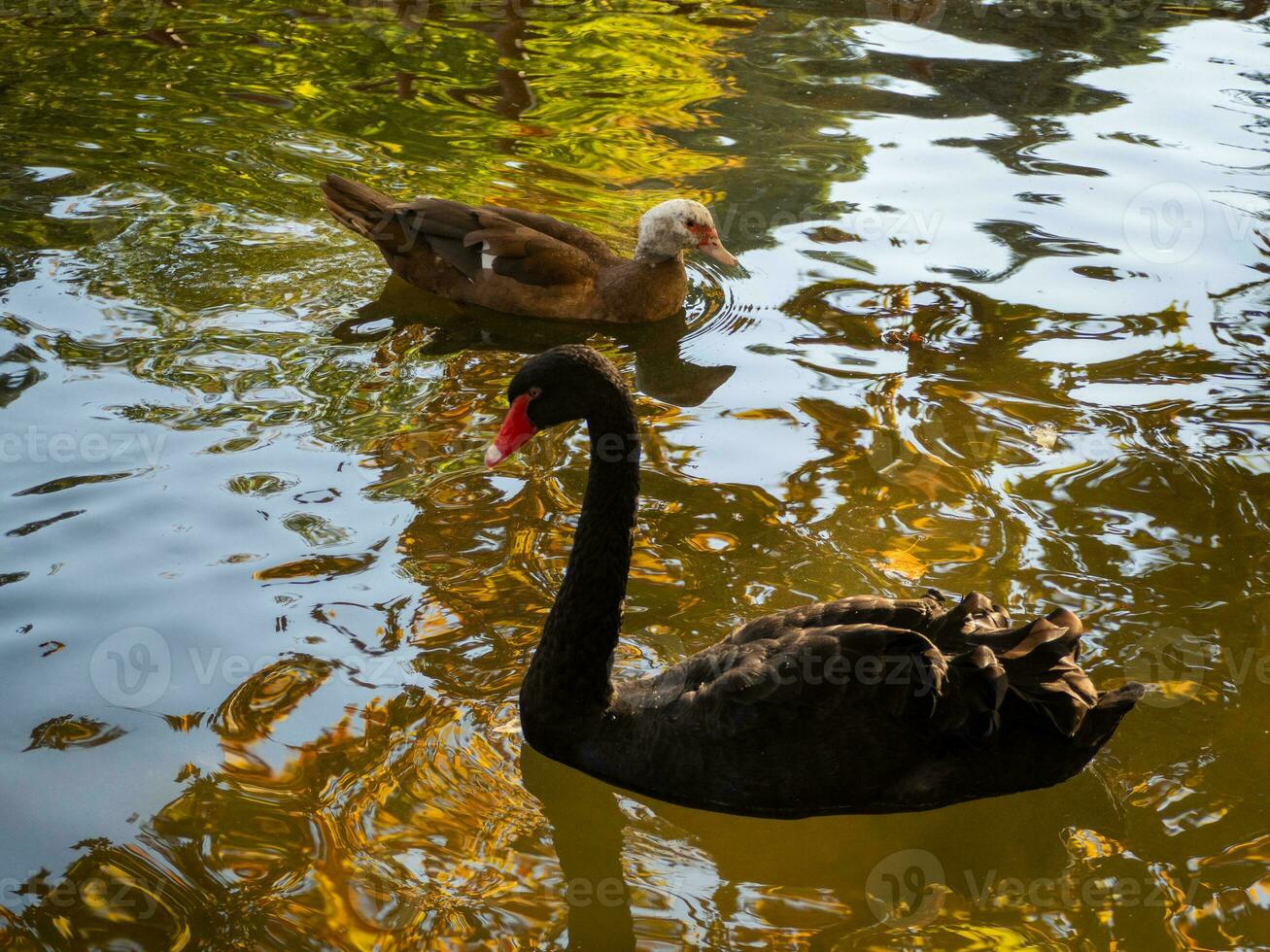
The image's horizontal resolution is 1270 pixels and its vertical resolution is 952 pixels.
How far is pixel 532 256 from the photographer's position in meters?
6.81

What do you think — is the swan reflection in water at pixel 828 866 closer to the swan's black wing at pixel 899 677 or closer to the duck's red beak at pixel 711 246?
the swan's black wing at pixel 899 677

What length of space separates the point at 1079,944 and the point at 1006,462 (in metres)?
2.56

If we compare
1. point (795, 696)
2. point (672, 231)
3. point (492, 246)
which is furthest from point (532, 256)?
point (795, 696)

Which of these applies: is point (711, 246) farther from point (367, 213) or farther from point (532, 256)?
point (367, 213)

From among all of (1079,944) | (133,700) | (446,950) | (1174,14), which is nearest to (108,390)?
(133,700)

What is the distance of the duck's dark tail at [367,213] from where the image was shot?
7.04m

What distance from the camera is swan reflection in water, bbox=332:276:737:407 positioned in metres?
6.52

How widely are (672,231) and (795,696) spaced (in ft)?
12.6

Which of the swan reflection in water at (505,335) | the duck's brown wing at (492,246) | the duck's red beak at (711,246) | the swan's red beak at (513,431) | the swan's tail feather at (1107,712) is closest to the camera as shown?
the swan's tail feather at (1107,712)

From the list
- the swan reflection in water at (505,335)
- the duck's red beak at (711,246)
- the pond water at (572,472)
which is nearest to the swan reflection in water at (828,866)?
the pond water at (572,472)

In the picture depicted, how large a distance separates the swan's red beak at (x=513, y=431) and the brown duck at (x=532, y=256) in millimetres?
2857

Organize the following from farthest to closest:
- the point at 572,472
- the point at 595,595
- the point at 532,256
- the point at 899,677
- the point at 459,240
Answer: the point at 459,240 < the point at 532,256 < the point at 572,472 < the point at 595,595 < the point at 899,677

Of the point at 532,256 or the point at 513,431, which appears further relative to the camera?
the point at 532,256

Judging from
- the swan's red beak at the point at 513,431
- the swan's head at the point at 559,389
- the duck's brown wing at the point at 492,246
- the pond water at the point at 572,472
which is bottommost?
the pond water at the point at 572,472
